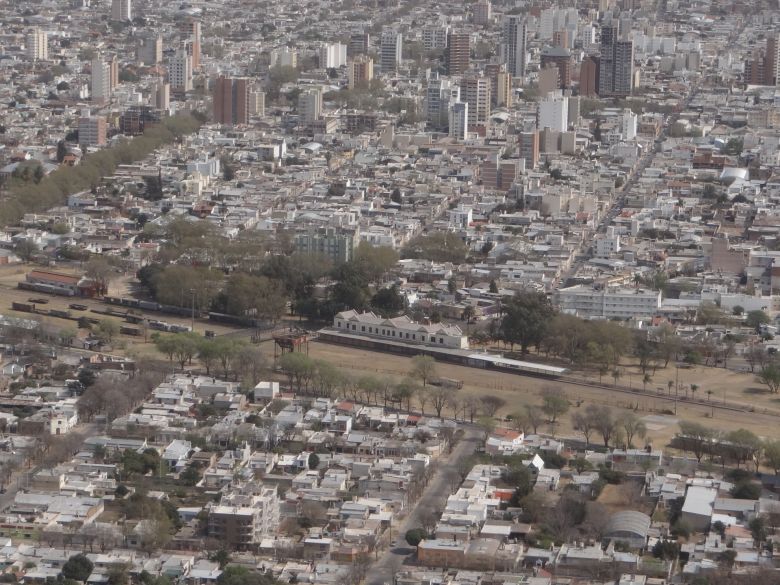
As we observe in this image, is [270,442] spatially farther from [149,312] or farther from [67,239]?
[67,239]

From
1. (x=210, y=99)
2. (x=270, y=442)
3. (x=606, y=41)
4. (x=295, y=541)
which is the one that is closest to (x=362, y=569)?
(x=295, y=541)

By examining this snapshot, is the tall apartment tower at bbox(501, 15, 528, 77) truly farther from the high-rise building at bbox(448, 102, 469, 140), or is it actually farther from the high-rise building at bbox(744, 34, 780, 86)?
the high-rise building at bbox(448, 102, 469, 140)

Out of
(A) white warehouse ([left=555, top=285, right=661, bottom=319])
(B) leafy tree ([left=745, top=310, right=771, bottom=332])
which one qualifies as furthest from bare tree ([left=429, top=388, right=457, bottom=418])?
(B) leafy tree ([left=745, top=310, right=771, bottom=332])

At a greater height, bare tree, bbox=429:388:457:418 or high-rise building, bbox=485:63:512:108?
high-rise building, bbox=485:63:512:108

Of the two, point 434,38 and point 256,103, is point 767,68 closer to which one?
point 434,38

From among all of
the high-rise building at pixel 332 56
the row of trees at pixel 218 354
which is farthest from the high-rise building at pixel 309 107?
the row of trees at pixel 218 354

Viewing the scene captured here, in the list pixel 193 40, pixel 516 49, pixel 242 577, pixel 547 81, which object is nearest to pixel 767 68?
pixel 547 81

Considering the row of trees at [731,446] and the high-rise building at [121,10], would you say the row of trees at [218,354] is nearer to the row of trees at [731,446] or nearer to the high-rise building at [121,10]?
the row of trees at [731,446]
